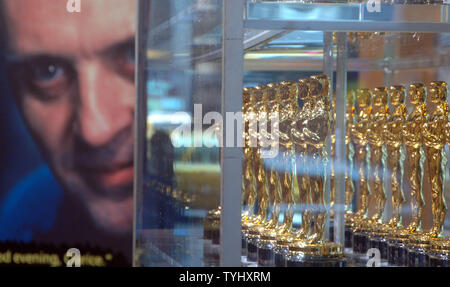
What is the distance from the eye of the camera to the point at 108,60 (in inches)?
189

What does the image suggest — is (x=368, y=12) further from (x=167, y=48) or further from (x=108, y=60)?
(x=108, y=60)

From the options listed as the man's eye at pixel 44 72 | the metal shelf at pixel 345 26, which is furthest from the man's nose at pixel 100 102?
the metal shelf at pixel 345 26

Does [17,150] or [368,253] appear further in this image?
[17,150]

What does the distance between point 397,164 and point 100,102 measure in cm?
155

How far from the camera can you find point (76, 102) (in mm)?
4770

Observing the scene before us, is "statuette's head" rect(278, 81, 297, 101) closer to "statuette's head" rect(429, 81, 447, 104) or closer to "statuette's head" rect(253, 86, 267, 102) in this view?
"statuette's head" rect(253, 86, 267, 102)

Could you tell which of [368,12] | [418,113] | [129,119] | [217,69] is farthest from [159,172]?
[129,119]

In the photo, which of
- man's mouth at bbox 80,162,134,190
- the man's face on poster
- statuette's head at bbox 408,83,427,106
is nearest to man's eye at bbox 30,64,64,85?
the man's face on poster

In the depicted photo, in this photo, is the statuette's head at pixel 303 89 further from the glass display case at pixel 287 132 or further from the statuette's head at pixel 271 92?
the statuette's head at pixel 271 92

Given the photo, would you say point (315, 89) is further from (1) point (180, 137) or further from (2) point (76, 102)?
(2) point (76, 102)

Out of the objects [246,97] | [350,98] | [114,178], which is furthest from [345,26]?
[114,178]

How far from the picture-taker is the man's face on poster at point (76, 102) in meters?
4.75

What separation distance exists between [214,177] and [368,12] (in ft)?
2.61

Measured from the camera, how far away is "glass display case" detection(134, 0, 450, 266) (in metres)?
3.09
